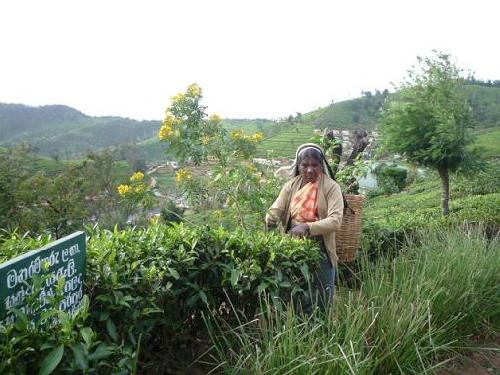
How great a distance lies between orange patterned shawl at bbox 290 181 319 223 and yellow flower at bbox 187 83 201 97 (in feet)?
6.08

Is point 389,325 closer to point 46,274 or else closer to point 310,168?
point 310,168

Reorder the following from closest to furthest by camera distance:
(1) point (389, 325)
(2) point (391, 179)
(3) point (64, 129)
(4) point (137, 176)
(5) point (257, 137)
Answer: (1) point (389, 325), (4) point (137, 176), (5) point (257, 137), (2) point (391, 179), (3) point (64, 129)

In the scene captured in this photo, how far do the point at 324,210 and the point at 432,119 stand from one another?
862 centimetres

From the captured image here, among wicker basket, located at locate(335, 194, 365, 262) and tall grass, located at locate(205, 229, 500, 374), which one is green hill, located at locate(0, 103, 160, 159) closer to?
wicker basket, located at locate(335, 194, 365, 262)

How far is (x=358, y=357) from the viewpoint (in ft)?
7.33

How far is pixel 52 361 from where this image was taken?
1.43m

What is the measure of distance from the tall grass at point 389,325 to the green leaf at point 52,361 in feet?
2.93

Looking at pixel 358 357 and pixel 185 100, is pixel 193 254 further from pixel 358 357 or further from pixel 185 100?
pixel 185 100

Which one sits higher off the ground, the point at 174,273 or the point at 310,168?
the point at 310,168

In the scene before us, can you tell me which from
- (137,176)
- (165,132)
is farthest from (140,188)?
(165,132)

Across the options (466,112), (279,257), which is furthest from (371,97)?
(279,257)

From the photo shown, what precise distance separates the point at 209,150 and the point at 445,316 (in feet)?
8.08

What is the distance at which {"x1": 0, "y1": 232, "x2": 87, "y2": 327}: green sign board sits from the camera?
59.9 inches

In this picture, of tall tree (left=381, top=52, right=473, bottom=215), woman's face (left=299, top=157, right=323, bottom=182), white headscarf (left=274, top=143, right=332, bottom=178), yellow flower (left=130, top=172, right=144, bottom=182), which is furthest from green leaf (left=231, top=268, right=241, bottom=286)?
tall tree (left=381, top=52, right=473, bottom=215)
